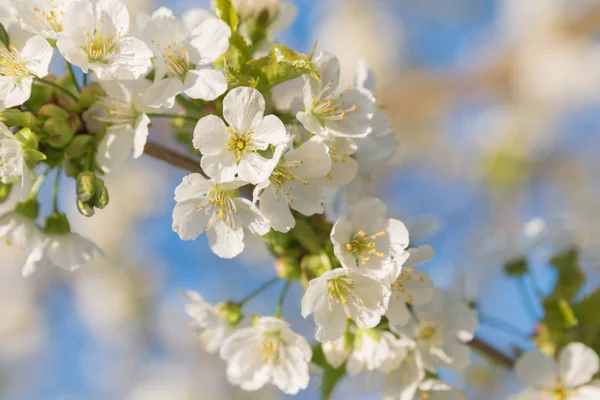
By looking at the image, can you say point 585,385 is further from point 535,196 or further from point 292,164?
point 535,196

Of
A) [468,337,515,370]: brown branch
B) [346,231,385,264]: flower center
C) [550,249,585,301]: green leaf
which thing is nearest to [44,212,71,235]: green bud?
[346,231,385,264]: flower center

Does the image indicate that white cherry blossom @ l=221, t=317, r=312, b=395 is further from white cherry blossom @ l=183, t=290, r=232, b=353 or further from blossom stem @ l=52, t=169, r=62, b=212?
blossom stem @ l=52, t=169, r=62, b=212

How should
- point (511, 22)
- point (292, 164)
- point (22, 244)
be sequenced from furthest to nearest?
point (511, 22) < point (22, 244) < point (292, 164)

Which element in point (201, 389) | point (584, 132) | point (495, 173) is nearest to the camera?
point (495, 173)

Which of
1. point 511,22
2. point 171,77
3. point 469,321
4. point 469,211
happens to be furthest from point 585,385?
point 511,22

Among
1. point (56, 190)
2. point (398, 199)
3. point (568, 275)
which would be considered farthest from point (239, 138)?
point (398, 199)

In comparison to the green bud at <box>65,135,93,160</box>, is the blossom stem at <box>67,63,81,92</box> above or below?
above
